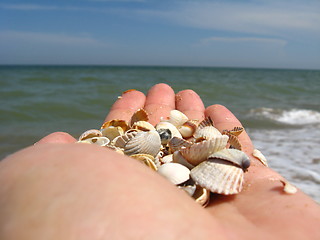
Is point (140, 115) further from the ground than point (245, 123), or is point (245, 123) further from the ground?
point (140, 115)

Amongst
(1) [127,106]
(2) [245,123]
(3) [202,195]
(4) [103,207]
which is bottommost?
(2) [245,123]

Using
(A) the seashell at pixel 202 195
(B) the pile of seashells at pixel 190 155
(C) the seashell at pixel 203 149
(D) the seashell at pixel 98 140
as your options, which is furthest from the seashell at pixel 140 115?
(A) the seashell at pixel 202 195

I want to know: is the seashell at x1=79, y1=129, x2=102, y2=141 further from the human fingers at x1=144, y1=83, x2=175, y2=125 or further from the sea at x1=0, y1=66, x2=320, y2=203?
the sea at x1=0, y1=66, x2=320, y2=203

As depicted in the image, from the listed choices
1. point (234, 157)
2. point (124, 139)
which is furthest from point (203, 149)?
point (124, 139)

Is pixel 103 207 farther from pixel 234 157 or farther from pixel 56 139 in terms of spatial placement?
pixel 56 139

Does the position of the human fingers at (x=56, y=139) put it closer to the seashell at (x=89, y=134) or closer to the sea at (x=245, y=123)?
the seashell at (x=89, y=134)

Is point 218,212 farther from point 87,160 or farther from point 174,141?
point 174,141
